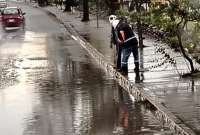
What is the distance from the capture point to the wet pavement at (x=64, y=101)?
10.9 metres

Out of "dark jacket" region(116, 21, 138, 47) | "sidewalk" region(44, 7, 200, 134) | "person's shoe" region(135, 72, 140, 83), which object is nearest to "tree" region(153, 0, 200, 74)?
"sidewalk" region(44, 7, 200, 134)

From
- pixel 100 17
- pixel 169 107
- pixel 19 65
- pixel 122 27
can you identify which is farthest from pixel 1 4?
pixel 169 107

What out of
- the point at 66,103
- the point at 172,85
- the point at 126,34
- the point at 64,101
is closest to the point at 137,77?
the point at 126,34

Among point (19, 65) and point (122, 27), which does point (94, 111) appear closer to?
point (122, 27)

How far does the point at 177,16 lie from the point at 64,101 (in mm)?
3681

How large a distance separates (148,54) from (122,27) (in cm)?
507

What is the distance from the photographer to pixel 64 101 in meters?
13.6

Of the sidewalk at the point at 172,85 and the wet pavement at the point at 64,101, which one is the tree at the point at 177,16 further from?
the wet pavement at the point at 64,101

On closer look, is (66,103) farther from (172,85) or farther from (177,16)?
(177,16)

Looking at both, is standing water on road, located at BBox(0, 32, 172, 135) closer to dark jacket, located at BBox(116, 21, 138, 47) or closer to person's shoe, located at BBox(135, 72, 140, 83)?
person's shoe, located at BBox(135, 72, 140, 83)

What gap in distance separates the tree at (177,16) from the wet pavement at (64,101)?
193 centimetres

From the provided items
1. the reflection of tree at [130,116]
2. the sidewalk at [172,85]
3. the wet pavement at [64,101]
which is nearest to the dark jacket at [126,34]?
the sidewalk at [172,85]

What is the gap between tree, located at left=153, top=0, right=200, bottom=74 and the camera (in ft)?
46.4

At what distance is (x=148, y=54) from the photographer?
70.0 feet
